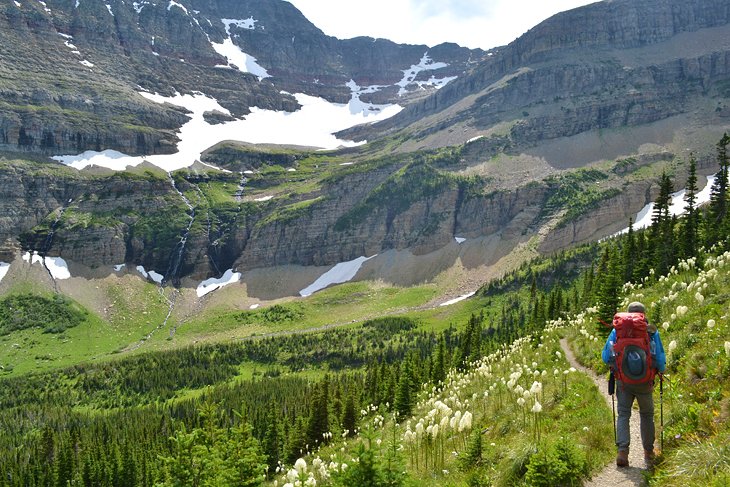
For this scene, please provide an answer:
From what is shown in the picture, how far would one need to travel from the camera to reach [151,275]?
192m

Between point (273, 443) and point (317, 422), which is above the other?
point (317, 422)

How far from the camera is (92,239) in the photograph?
186625mm

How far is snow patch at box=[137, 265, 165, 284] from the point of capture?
189875 mm

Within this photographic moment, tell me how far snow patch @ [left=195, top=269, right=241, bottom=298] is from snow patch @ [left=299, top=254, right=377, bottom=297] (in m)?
31.8

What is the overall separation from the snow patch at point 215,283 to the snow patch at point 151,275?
15.9 m

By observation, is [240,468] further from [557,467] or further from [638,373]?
[638,373]

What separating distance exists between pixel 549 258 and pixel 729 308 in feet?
490

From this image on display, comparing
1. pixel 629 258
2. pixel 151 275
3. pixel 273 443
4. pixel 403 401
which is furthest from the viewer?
pixel 151 275

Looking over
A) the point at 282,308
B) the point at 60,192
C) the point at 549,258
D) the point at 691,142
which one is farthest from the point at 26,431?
the point at 691,142

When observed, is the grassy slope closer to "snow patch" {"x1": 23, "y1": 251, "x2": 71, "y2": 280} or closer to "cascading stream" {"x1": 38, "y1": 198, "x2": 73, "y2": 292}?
"cascading stream" {"x1": 38, "y1": 198, "x2": 73, "y2": 292}

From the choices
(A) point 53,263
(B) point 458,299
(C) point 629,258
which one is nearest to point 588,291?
(C) point 629,258

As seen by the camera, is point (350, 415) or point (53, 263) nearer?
point (350, 415)

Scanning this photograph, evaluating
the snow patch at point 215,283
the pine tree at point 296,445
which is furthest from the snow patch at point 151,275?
the pine tree at point 296,445

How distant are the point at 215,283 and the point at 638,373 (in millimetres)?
198204
